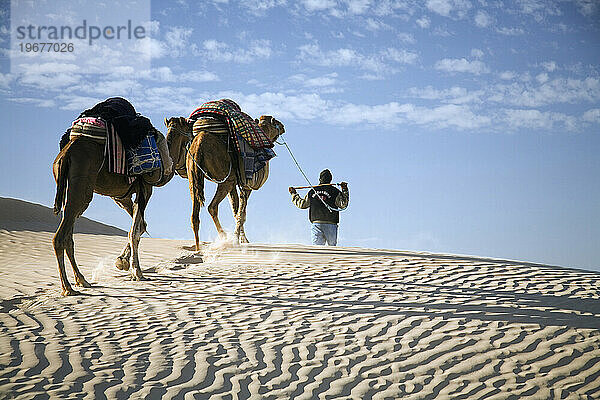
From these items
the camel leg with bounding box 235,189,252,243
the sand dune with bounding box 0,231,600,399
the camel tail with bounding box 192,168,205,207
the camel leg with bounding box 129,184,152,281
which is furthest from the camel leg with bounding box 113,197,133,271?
the camel leg with bounding box 235,189,252,243

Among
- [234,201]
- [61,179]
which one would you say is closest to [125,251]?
[61,179]

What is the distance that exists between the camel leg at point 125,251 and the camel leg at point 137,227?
1.76 ft

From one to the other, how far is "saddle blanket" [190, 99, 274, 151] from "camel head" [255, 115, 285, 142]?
159cm

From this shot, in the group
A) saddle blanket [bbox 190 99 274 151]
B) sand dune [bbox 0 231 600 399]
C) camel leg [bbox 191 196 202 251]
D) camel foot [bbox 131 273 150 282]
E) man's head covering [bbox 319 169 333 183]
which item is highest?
saddle blanket [bbox 190 99 274 151]

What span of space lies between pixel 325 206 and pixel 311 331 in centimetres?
643

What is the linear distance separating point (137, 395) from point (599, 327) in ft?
18.3

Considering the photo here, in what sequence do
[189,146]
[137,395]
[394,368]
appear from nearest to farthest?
[137,395] < [394,368] < [189,146]

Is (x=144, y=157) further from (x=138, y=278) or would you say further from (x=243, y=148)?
(x=243, y=148)

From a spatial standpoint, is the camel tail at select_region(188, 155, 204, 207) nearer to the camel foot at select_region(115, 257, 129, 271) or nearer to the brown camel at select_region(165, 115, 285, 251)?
the brown camel at select_region(165, 115, 285, 251)

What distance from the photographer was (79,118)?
999 cm

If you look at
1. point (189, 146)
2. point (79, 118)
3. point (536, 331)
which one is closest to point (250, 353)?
point (536, 331)

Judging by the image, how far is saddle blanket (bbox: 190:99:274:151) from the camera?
1240 cm

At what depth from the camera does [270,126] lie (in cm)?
1456

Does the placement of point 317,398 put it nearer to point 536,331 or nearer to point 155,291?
point 536,331
